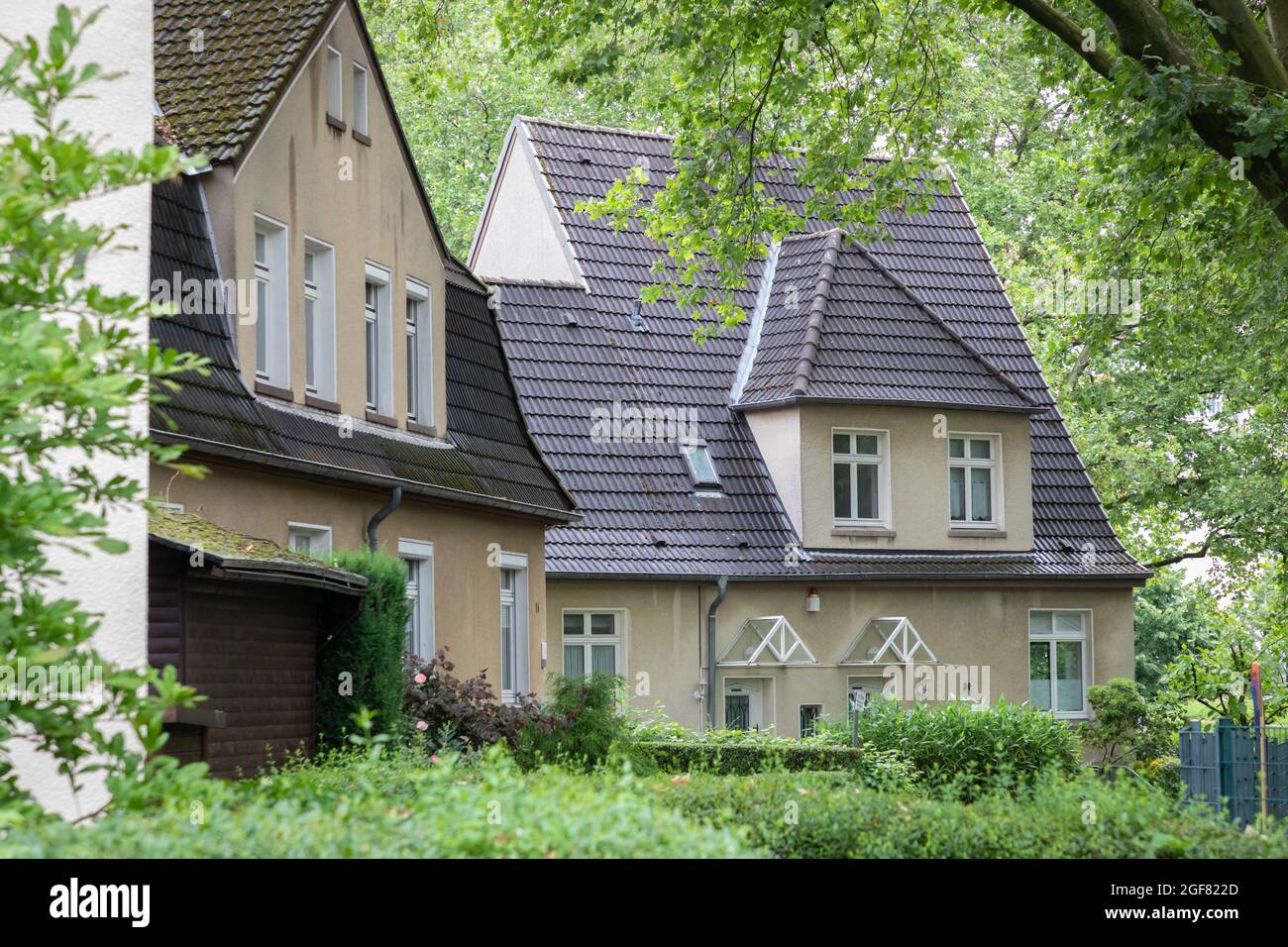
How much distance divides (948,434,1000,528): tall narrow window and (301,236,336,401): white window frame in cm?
1418

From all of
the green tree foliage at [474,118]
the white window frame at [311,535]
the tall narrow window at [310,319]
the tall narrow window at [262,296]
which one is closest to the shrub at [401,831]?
the white window frame at [311,535]

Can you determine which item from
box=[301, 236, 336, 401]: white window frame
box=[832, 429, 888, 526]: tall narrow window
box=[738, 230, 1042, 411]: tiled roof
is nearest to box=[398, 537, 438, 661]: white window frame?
box=[301, 236, 336, 401]: white window frame

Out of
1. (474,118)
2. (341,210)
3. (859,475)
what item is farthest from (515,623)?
(474,118)

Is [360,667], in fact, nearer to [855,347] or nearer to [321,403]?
[321,403]

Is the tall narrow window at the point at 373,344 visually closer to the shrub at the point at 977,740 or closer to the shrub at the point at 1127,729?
the shrub at the point at 977,740

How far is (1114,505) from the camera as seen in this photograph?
3806cm

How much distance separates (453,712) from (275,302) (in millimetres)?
4409

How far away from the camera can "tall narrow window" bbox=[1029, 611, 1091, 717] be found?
99.6ft

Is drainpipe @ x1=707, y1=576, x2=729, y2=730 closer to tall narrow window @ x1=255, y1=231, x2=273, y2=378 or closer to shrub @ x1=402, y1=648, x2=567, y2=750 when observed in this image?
shrub @ x1=402, y1=648, x2=567, y2=750

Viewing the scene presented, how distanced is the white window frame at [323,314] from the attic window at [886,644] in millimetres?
12589

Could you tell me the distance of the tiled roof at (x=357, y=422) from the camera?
1548 centimetres
